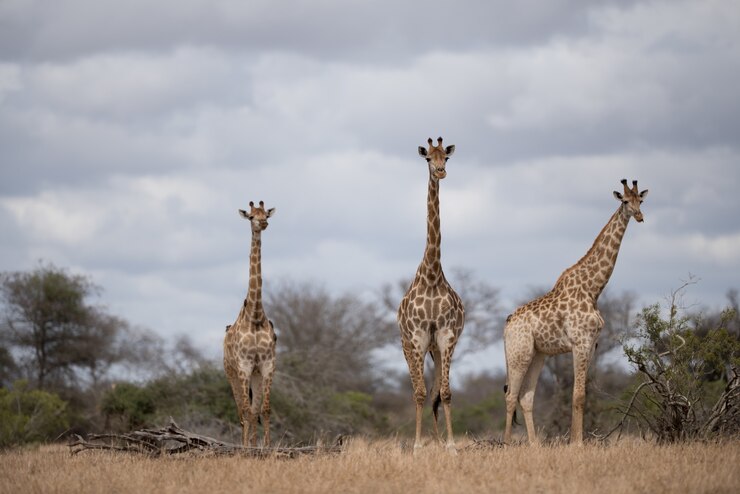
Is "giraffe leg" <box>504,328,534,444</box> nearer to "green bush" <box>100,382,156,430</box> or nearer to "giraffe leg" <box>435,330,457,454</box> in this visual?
"giraffe leg" <box>435,330,457,454</box>

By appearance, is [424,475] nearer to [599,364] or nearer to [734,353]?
[734,353]

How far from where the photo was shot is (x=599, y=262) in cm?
1467

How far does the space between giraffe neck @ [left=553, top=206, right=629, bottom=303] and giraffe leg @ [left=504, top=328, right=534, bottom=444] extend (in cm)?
103

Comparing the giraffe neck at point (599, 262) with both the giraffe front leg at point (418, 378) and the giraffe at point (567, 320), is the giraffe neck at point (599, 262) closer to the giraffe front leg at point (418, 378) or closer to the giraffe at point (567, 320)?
the giraffe at point (567, 320)

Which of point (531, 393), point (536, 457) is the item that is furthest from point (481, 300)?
point (536, 457)

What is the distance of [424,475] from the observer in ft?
35.8

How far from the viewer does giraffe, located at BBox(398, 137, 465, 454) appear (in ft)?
45.2

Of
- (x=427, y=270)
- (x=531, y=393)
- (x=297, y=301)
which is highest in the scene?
(x=297, y=301)

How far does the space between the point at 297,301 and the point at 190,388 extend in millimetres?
17891

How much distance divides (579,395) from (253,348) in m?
4.74

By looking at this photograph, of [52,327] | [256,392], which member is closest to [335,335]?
[52,327]

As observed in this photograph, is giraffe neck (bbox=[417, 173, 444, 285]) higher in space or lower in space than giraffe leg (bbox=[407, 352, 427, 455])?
higher

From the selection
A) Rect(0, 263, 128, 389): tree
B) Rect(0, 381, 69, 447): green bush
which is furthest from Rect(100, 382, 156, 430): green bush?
Rect(0, 263, 128, 389): tree

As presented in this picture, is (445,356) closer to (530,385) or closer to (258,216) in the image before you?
(530,385)
